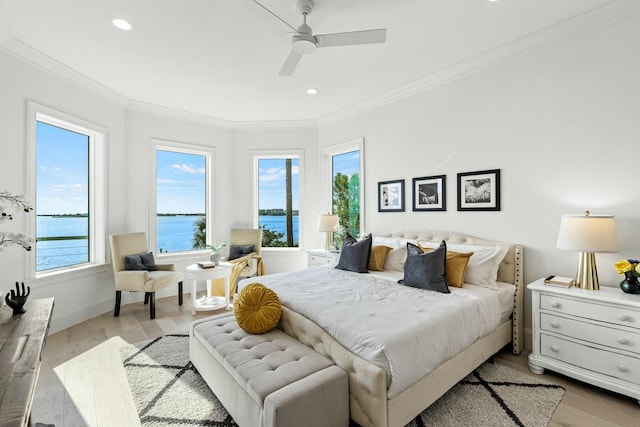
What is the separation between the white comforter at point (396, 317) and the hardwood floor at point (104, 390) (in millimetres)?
651

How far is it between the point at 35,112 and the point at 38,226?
49.1 inches

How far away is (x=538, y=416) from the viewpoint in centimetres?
199

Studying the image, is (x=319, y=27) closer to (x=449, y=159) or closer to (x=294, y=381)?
(x=449, y=159)

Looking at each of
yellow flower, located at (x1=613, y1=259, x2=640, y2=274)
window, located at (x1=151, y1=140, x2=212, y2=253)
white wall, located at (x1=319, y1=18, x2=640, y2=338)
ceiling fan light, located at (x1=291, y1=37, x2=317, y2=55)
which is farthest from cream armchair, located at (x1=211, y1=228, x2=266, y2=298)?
yellow flower, located at (x1=613, y1=259, x2=640, y2=274)

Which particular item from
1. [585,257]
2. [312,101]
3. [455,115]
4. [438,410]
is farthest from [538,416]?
[312,101]

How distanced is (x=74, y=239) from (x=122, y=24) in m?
2.78

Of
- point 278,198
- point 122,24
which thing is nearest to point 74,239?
point 122,24

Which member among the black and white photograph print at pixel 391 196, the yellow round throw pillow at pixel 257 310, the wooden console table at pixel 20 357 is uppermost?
the black and white photograph print at pixel 391 196

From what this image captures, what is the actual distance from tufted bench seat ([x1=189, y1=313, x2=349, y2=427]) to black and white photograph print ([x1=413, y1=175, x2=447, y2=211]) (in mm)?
2404

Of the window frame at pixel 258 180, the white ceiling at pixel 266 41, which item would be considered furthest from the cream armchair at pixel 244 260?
the white ceiling at pixel 266 41

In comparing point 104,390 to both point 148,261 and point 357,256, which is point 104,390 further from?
point 357,256

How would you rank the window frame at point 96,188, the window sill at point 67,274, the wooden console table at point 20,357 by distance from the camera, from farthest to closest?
the window frame at point 96,188 → the window sill at point 67,274 → the wooden console table at point 20,357

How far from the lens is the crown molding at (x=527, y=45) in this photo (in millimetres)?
2445

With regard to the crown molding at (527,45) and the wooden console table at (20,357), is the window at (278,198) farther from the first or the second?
the wooden console table at (20,357)
